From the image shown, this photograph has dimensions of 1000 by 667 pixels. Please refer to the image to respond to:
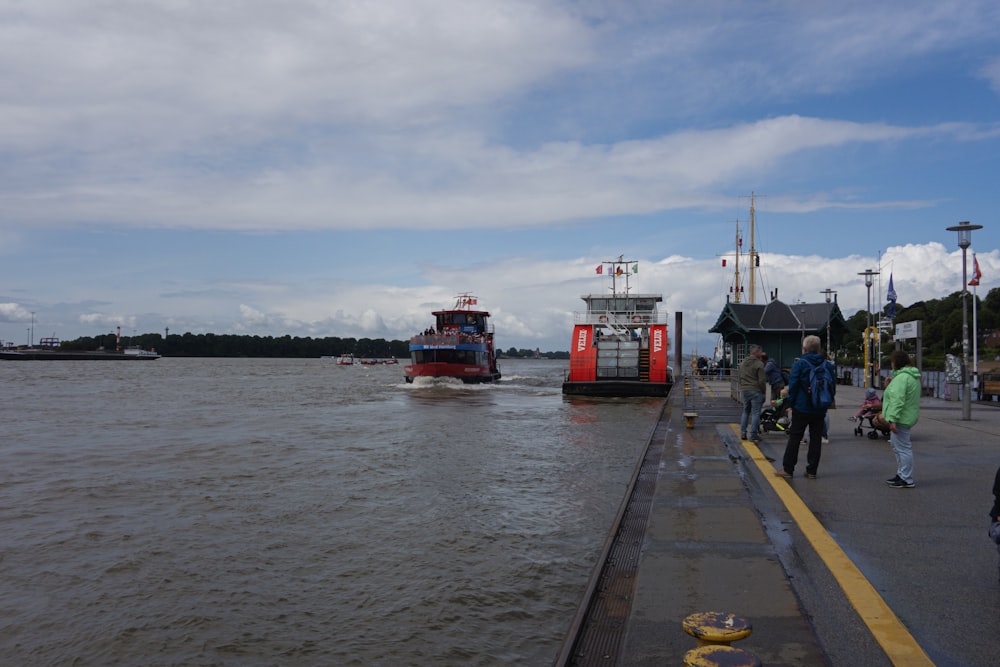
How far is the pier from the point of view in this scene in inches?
167

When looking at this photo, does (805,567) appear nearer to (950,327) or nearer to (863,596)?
(863,596)

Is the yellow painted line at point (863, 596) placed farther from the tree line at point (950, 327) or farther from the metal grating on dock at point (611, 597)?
the tree line at point (950, 327)

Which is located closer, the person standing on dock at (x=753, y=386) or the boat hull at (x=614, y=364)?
the person standing on dock at (x=753, y=386)

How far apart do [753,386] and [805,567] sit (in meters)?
7.19

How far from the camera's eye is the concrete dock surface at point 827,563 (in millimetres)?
4223

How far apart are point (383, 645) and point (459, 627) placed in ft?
2.21

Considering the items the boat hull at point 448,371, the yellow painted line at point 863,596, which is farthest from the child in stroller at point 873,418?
the boat hull at point 448,371

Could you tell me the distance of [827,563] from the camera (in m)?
5.68

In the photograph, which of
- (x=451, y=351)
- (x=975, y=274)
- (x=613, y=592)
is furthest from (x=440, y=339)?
(x=613, y=592)

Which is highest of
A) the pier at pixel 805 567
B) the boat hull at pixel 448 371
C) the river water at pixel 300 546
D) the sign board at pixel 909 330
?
the sign board at pixel 909 330

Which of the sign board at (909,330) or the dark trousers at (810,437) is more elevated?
the sign board at (909,330)

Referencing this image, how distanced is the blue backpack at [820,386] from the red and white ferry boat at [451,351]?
41.5 m

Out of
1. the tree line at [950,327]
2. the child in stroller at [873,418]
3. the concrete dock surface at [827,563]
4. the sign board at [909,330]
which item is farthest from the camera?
the tree line at [950,327]

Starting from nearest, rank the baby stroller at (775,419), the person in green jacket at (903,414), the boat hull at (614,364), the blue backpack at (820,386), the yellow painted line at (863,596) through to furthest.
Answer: the yellow painted line at (863,596) < the person in green jacket at (903,414) < the blue backpack at (820,386) < the baby stroller at (775,419) < the boat hull at (614,364)
